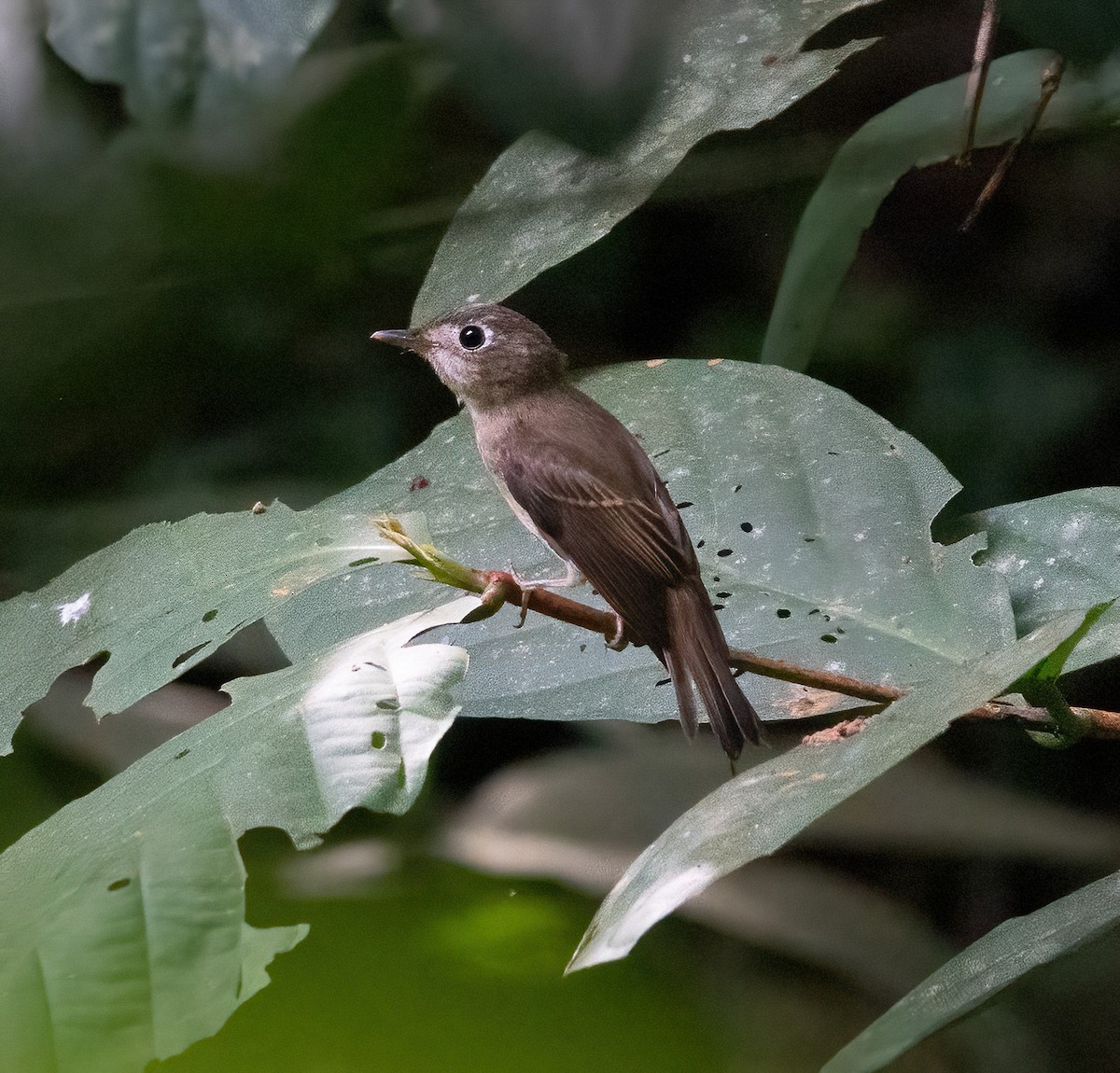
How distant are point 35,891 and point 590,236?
0.94 meters

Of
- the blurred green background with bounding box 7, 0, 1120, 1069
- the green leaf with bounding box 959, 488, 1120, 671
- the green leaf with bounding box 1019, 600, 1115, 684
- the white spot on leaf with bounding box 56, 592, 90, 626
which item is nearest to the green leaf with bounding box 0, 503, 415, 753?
the white spot on leaf with bounding box 56, 592, 90, 626

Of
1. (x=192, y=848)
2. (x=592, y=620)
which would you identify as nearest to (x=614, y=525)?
(x=592, y=620)

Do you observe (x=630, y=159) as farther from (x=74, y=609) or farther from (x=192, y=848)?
(x=192, y=848)

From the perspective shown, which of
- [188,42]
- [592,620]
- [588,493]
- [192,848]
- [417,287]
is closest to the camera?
[192,848]

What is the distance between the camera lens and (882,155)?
5.31 feet

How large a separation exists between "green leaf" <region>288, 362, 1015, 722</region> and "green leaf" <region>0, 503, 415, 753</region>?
→ 168 mm

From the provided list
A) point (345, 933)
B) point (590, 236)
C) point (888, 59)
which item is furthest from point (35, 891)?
point (888, 59)

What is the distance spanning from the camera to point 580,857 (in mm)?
1793

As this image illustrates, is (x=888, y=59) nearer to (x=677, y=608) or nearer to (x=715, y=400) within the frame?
(x=715, y=400)

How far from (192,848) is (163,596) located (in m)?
0.33

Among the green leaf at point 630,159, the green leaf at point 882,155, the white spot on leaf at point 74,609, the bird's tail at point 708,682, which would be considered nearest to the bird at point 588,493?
the bird's tail at point 708,682

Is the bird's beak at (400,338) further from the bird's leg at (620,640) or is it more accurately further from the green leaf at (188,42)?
the bird's leg at (620,640)

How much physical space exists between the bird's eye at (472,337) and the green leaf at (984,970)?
3.38 ft

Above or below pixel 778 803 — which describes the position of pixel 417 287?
below
